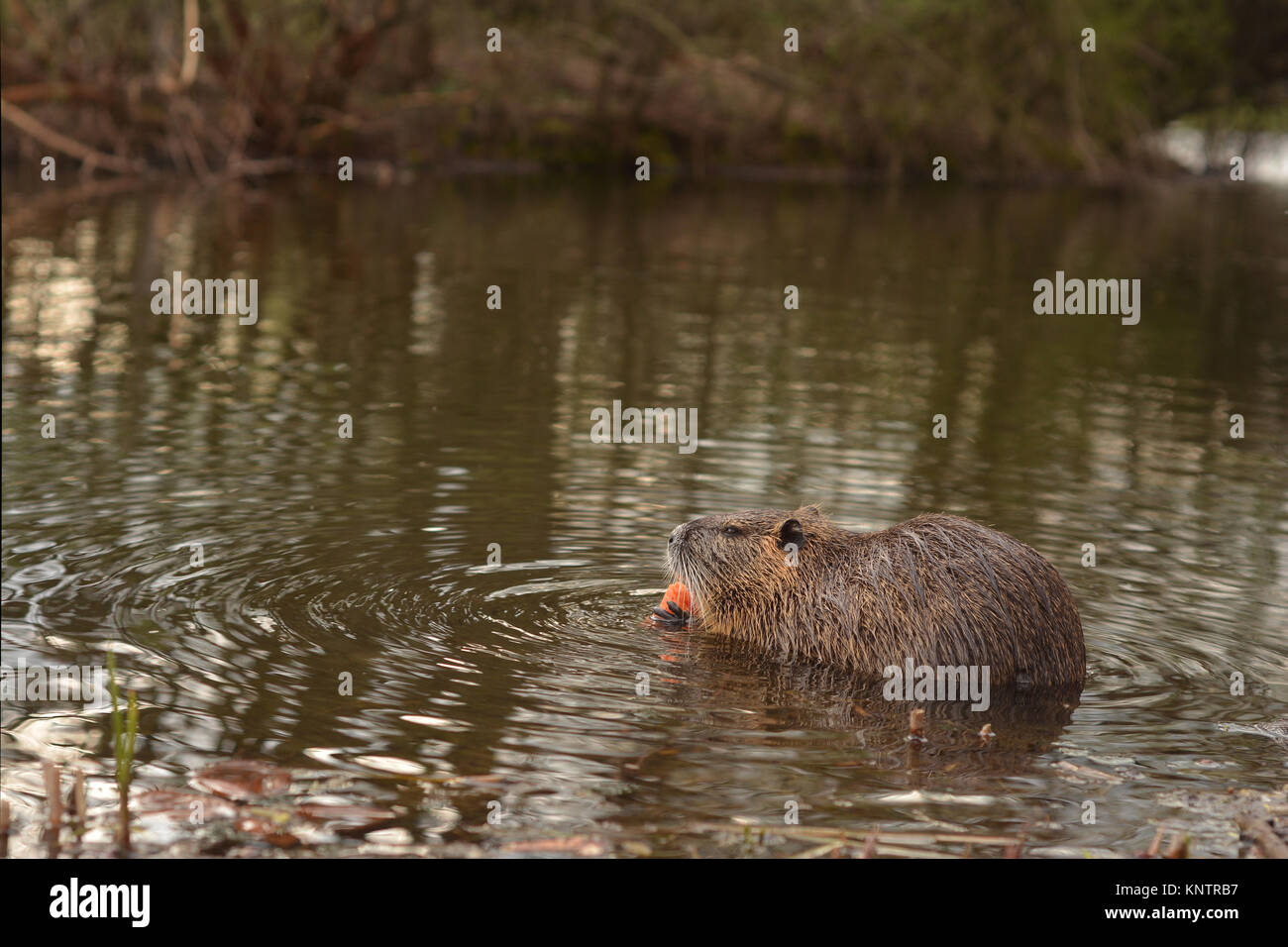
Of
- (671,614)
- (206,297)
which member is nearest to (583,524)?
(671,614)

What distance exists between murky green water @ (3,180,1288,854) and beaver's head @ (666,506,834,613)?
0.36 meters

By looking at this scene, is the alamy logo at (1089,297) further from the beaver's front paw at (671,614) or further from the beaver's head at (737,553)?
the beaver's front paw at (671,614)

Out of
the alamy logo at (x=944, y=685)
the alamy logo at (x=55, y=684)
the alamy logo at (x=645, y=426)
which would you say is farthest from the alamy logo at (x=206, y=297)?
the alamy logo at (x=944, y=685)

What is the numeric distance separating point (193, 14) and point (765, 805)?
2737 centimetres

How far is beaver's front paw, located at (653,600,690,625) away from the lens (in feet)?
26.4

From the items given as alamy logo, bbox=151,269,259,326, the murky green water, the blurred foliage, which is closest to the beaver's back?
the murky green water

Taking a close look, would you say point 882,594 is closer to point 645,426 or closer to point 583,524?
point 583,524

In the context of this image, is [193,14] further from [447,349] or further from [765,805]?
[765,805]

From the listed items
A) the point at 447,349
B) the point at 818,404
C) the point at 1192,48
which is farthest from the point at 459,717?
the point at 1192,48

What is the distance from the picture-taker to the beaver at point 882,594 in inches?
275

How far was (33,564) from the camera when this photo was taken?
8.34 m

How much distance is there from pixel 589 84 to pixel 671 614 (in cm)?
3504

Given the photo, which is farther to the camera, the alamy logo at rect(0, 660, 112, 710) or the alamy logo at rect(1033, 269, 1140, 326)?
the alamy logo at rect(1033, 269, 1140, 326)

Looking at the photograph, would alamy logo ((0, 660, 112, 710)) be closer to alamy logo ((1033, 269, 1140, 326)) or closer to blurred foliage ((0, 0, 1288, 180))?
alamy logo ((1033, 269, 1140, 326))
